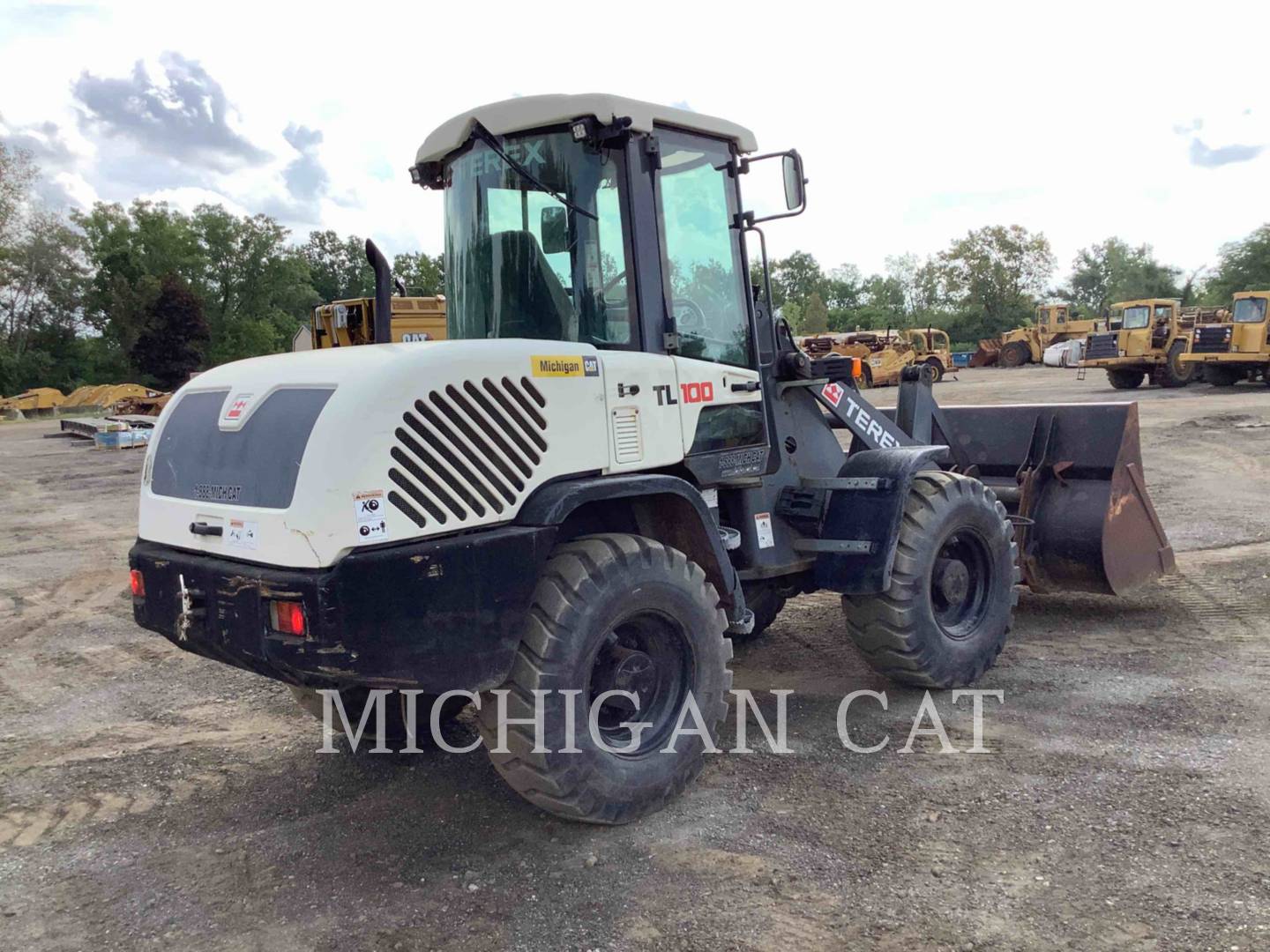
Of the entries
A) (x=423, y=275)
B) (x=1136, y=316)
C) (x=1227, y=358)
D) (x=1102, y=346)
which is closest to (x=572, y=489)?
(x=423, y=275)

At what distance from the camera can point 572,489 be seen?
11.6 feet

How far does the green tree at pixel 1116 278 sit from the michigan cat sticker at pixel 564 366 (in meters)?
67.9

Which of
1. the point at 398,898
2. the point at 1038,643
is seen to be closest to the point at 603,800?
the point at 398,898

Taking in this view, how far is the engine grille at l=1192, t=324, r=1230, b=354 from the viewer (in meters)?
24.8

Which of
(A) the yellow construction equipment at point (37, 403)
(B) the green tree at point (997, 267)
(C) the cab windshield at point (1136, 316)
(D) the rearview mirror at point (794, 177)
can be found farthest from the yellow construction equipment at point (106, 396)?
(B) the green tree at point (997, 267)

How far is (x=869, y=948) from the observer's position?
2938mm

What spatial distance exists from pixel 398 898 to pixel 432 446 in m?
1.45

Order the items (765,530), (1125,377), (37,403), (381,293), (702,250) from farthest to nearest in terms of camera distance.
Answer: (37,403) < (1125,377) < (765,530) < (702,250) < (381,293)

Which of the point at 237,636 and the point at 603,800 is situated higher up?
the point at 237,636

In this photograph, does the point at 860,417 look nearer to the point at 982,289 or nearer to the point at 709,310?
the point at 709,310

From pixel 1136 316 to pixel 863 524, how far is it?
26.0 m

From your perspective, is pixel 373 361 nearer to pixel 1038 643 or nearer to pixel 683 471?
pixel 683 471

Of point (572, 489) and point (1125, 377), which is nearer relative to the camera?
point (572, 489)

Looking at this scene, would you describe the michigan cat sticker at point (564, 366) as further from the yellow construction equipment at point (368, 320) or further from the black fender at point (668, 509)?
the yellow construction equipment at point (368, 320)
